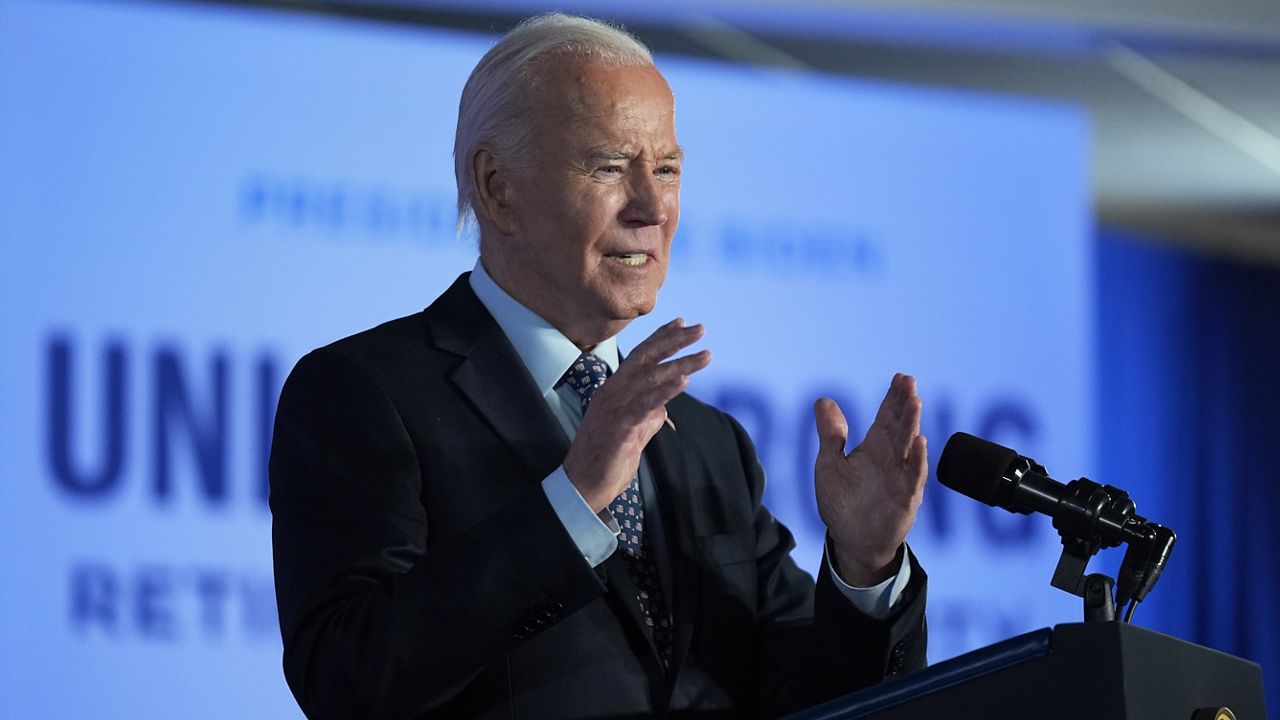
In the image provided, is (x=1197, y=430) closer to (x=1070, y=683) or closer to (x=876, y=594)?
(x=876, y=594)

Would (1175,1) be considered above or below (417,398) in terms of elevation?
above

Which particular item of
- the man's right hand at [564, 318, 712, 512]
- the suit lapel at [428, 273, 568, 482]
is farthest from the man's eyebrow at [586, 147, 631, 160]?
the man's right hand at [564, 318, 712, 512]

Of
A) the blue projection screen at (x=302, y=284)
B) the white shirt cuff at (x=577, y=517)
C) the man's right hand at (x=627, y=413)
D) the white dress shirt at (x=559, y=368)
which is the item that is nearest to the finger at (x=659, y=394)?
the man's right hand at (x=627, y=413)

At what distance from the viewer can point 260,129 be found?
3.58 metres

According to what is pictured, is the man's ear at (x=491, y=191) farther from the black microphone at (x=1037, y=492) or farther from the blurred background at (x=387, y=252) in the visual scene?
the blurred background at (x=387, y=252)

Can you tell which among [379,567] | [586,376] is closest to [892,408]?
[586,376]

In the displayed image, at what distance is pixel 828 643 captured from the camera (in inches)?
72.6

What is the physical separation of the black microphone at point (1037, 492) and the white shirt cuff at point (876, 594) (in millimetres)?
206

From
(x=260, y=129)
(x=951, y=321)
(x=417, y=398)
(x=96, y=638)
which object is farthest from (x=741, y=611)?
(x=951, y=321)

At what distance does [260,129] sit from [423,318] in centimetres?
174

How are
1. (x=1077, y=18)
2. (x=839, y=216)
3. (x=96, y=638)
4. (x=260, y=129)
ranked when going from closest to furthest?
(x=96, y=638)
(x=260, y=129)
(x=839, y=216)
(x=1077, y=18)

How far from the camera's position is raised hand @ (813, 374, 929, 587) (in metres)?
1.72

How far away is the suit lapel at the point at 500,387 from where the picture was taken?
6.04 feet

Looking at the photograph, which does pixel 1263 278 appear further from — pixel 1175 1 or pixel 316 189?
pixel 316 189
